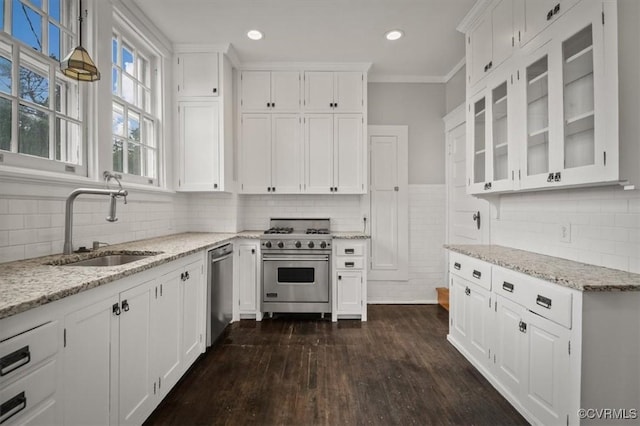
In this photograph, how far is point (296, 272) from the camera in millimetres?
3469

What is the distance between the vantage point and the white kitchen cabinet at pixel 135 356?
Result: 149 centimetres

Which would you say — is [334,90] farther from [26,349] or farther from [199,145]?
[26,349]

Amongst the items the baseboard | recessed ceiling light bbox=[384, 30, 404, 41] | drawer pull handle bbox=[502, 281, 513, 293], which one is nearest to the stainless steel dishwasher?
the baseboard

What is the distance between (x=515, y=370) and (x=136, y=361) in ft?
7.23

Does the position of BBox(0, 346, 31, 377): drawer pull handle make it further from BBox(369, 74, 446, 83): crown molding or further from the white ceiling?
BBox(369, 74, 446, 83): crown molding

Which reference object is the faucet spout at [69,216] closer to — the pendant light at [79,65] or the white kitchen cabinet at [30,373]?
the pendant light at [79,65]

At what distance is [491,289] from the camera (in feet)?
7.01

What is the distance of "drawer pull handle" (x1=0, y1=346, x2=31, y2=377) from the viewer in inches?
34.8

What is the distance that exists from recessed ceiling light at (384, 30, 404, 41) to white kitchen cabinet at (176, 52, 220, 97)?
6.21 feet

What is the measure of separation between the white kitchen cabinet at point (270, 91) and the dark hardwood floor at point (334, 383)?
2.63 m

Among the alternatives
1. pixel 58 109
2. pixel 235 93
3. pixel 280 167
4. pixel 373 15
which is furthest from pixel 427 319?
pixel 58 109

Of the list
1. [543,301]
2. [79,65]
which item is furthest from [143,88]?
[543,301]

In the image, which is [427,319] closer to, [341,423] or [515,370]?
[515,370]

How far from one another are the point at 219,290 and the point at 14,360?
1.99 meters
